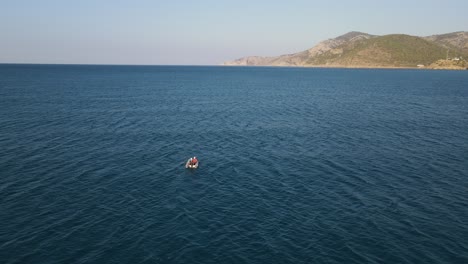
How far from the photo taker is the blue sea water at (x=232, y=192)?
126 ft

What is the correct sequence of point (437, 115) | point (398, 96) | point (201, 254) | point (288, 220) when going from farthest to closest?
point (398, 96) < point (437, 115) < point (288, 220) < point (201, 254)

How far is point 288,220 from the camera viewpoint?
44.8 m

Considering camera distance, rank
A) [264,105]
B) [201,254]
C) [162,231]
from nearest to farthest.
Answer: [201,254] → [162,231] → [264,105]

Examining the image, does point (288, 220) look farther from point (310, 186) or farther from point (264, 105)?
point (264, 105)

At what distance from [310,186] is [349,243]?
1700 centimetres

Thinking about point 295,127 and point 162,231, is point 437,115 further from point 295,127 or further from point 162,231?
point 162,231

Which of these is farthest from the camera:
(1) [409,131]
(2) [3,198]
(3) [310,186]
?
(1) [409,131]

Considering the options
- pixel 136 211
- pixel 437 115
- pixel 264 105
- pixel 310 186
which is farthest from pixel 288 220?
pixel 264 105

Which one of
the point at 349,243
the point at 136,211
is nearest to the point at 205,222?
the point at 136,211

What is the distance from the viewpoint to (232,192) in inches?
2126

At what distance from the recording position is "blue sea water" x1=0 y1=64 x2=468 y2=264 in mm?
38281

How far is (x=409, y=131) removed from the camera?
94562 mm

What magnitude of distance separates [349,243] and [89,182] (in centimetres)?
3980

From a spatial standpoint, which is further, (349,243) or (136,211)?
(136,211)
